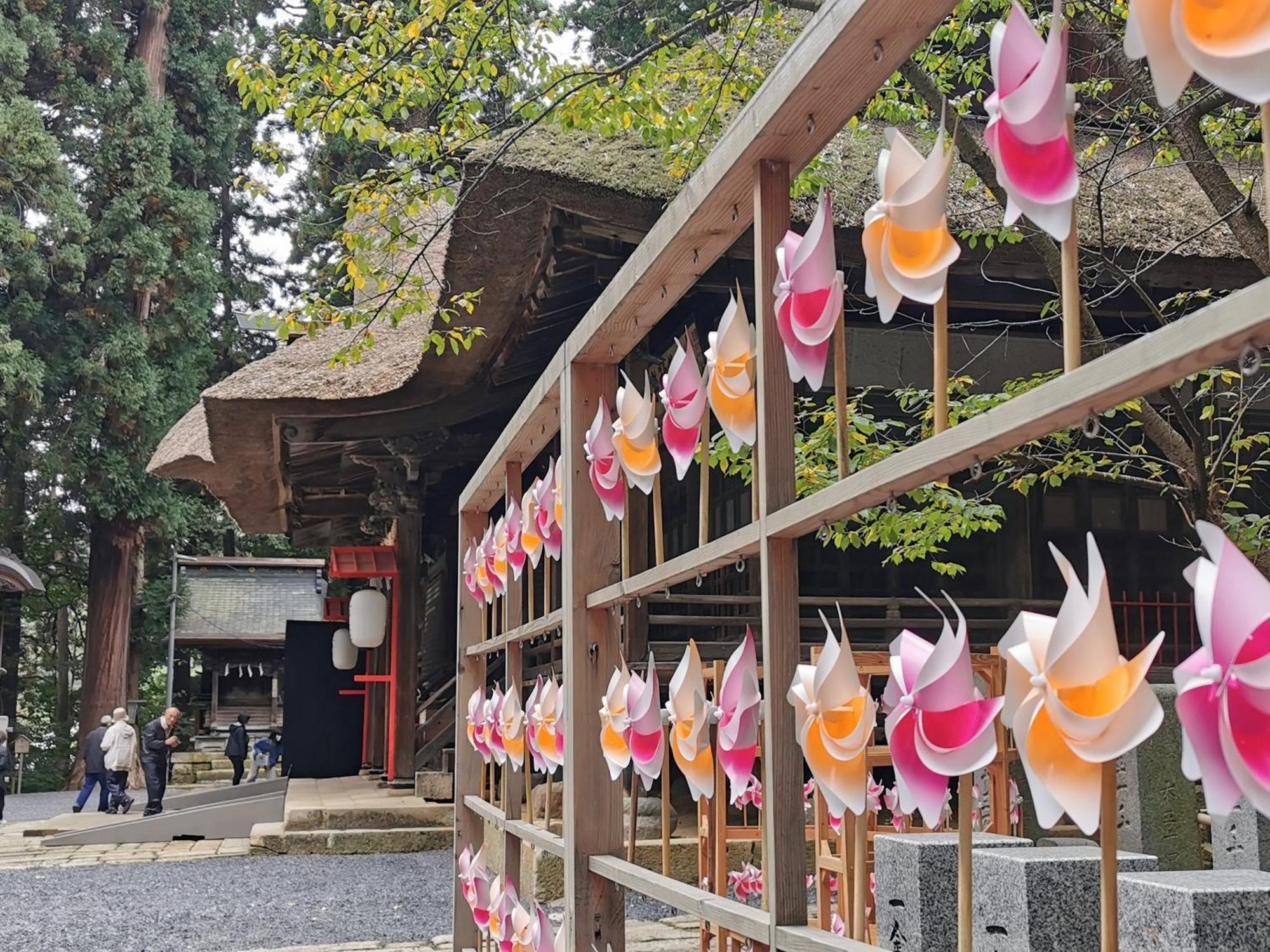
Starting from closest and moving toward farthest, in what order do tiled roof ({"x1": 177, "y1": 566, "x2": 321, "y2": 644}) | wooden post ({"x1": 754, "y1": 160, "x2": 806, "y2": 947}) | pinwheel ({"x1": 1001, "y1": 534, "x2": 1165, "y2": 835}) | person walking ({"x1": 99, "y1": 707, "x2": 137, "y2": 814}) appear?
1. pinwheel ({"x1": 1001, "y1": 534, "x2": 1165, "y2": 835})
2. wooden post ({"x1": 754, "y1": 160, "x2": 806, "y2": 947})
3. person walking ({"x1": 99, "y1": 707, "x2": 137, "y2": 814})
4. tiled roof ({"x1": 177, "y1": 566, "x2": 321, "y2": 644})

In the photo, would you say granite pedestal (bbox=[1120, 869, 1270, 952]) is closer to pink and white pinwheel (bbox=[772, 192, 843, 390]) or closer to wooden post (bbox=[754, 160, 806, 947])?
wooden post (bbox=[754, 160, 806, 947])

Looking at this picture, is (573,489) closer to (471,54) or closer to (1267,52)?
(1267,52)

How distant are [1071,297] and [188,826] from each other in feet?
38.6

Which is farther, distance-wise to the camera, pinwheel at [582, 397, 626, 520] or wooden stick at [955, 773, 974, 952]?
pinwheel at [582, 397, 626, 520]

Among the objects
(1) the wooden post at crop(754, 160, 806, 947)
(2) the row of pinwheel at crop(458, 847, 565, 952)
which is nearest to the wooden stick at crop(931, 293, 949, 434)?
(1) the wooden post at crop(754, 160, 806, 947)

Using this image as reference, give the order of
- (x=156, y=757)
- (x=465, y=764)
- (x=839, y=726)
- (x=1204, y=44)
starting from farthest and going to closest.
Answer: (x=156, y=757)
(x=465, y=764)
(x=839, y=726)
(x=1204, y=44)

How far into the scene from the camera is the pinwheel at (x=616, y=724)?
195 centimetres

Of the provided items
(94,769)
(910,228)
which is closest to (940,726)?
(910,228)

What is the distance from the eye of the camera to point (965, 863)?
1.11 meters

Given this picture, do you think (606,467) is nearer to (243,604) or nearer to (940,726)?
(940,726)

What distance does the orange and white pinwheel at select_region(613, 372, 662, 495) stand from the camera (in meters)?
1.88

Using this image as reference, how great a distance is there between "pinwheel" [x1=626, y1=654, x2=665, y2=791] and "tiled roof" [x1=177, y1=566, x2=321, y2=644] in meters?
22.3

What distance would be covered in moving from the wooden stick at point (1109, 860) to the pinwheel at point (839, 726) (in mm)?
295

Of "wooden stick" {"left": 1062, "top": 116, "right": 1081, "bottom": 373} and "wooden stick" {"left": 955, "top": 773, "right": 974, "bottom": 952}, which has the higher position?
"wooden stick" {"left": 1062, "top": 116, "right": 1081, "bottom": 373}
